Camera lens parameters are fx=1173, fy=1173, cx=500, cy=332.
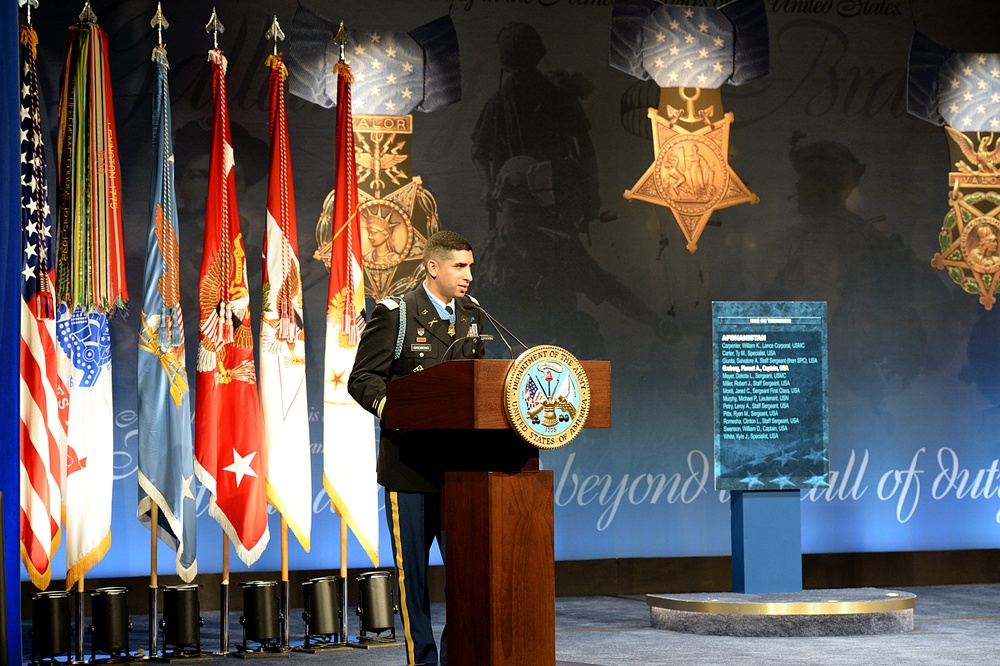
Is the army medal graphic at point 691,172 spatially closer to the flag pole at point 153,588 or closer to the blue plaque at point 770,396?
the blue plaque at point 770,396

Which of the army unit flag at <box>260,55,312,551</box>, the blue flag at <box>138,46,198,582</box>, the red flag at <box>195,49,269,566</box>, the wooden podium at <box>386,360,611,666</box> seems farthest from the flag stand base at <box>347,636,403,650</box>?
the wooden podium at <box>386,360,611,666</box>

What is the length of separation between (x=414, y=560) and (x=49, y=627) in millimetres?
2093

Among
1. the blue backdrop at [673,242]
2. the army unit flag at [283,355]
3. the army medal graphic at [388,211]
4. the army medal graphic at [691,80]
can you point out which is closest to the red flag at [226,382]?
the army unit flag at [283,355]

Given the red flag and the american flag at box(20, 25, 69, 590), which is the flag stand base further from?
the american flag at box(20, 25, 69, 590)

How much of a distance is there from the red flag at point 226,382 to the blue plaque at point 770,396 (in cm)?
227

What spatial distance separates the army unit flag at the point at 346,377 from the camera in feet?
17.6

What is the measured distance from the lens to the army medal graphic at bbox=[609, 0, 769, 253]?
23.9ft

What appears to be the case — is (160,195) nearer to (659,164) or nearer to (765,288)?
(659,164)

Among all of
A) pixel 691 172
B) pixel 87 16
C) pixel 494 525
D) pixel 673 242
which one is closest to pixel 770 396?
pixel 673 242

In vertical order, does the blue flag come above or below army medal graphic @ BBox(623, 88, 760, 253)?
below

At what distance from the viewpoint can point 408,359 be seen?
Result: 144 inches

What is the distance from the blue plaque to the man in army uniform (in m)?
2.48

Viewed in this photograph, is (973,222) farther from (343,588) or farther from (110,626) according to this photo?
(110,626)

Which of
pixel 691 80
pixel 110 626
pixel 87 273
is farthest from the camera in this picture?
pixel 691 80
